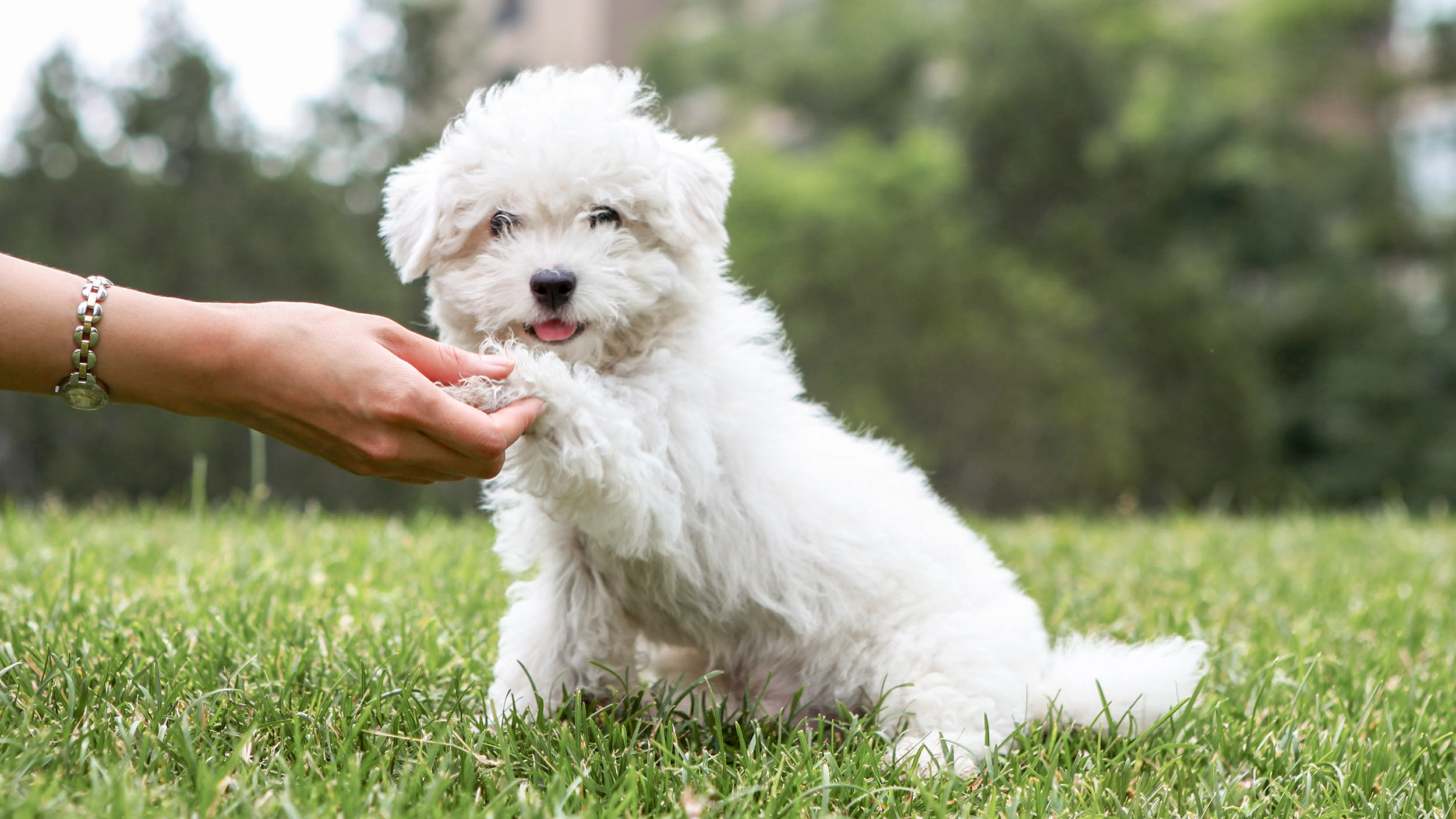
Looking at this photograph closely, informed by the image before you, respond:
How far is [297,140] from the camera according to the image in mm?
24812

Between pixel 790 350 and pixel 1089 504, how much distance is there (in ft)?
52.7

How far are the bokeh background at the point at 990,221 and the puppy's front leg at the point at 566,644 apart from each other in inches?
579

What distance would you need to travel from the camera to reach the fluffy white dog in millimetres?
2770

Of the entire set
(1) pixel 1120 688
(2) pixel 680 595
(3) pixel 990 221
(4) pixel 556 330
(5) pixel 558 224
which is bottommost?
(1) pixel 1120 688

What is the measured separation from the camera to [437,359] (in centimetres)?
261

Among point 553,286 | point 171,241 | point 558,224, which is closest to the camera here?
point 553,286

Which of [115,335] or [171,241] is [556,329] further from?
[171,241]

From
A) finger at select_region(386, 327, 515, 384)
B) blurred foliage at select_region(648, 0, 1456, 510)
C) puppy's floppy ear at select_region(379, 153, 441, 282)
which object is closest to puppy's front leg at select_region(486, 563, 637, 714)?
finger at select_region(386, 327, 515, 384)

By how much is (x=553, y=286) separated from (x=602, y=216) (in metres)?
0.28

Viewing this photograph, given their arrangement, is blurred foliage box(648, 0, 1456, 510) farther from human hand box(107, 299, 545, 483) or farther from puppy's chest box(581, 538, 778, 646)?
human hand box(107, 299, 545, 483)

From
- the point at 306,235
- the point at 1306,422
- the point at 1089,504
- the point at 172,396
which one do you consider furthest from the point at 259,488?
the point at 1306,422

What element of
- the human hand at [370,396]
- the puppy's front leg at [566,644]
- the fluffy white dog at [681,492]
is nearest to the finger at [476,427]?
the human hand at [370,396]

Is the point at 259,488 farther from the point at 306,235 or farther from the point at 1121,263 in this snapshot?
the point at 1121,263

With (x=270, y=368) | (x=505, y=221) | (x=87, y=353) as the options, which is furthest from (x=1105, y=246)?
(x=87, y=353)
